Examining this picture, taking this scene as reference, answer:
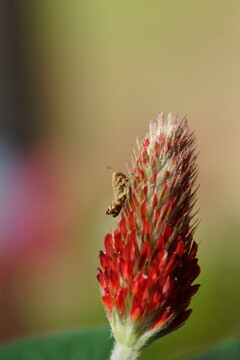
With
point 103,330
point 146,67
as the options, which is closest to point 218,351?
point 103,330

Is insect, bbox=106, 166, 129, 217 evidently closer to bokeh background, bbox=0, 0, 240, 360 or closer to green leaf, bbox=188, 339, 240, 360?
bokeh background, bbox=0, 0, 240, 360

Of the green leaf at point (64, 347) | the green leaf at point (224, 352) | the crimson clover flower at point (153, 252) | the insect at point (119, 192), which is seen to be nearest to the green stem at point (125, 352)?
the crimson clover flower at point (153, 252)

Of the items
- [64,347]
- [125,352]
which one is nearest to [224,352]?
[64,347]

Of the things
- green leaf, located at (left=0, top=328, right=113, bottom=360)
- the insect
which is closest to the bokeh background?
green leaf, located at (left=0, top=328, right=113, bottom=360)

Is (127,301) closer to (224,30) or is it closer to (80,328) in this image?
(80,328)

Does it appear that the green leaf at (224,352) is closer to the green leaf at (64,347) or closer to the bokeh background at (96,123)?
the bokeh background at (96,123)

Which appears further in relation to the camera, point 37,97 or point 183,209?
point 37,97

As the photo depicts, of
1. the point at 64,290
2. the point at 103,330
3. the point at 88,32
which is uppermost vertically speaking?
the point at 88,32
